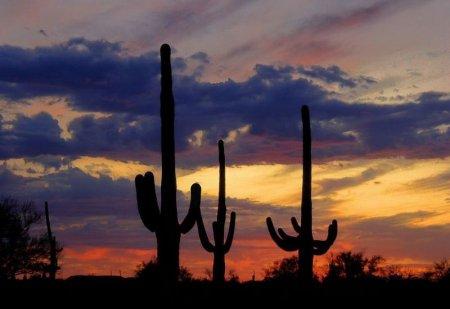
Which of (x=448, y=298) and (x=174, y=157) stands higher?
(x=174, y=157)

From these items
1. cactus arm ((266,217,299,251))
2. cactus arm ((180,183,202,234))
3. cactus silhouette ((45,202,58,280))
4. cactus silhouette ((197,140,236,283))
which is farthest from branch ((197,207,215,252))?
cactus silhouette ((45,202,58,280))

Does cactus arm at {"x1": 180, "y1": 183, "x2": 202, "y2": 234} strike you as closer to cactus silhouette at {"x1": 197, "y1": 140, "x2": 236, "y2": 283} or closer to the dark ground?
the dark ground

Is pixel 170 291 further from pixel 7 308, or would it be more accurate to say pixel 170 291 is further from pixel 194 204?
pixel 7 308

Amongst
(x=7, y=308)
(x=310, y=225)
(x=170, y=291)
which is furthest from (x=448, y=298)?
(x=7, y=308)

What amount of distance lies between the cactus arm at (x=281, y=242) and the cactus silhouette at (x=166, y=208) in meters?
7.08

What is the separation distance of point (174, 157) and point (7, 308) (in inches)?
236

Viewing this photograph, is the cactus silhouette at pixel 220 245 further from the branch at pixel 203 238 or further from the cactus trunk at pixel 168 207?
the cactus trunk at pixel 168 207

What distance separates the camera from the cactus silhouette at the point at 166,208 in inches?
719

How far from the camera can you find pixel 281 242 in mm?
26125

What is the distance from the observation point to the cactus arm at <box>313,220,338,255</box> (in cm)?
2536

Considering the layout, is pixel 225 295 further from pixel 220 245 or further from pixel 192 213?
pixel 220 245

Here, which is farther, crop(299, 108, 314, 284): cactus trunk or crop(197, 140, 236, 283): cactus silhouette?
crop(197, 140, 236, 283): cactus silhouette

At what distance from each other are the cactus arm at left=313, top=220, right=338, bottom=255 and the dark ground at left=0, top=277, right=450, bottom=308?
2.07m

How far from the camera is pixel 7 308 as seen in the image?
819 inches
